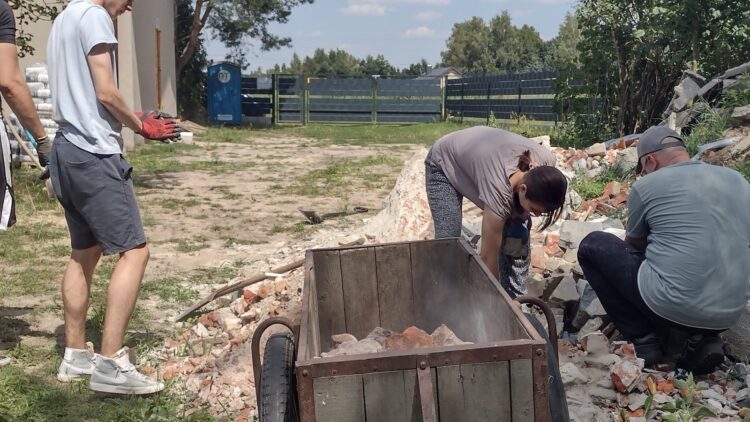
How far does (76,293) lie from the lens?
3848 millimetres

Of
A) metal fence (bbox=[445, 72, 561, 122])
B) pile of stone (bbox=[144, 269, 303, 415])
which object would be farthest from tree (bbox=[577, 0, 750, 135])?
pile of stone (bbox=[144, 269, 303, 415])

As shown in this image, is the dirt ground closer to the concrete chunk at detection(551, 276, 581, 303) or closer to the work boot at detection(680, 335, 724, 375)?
the concrete chunk at detection(551, 276, 581, 303)

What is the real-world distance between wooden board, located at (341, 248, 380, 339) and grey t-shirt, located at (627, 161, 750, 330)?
1351 mm

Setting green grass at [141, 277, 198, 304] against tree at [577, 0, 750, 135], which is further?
tree at [577, 0, 750, 135]

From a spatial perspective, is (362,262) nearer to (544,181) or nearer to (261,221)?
(544,181)

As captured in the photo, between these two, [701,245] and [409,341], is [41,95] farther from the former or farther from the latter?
[701,245]

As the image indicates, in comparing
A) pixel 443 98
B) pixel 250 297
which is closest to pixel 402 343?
pixel 250 297

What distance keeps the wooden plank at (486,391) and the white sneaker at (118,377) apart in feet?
6.88

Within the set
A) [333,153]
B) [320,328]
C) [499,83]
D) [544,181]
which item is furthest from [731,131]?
[499,83]

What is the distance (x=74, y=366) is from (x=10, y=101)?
138 cm

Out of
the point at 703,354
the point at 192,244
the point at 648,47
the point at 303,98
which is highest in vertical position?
the point at 648,47

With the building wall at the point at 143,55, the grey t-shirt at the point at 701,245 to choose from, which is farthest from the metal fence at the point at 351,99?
the grey t-shirt at the point at 701,245

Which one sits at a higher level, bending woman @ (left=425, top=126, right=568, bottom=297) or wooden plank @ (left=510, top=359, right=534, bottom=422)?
bending woman @ (left=425, top=126, right=568, bottom=297)

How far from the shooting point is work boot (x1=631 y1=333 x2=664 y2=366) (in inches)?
151
